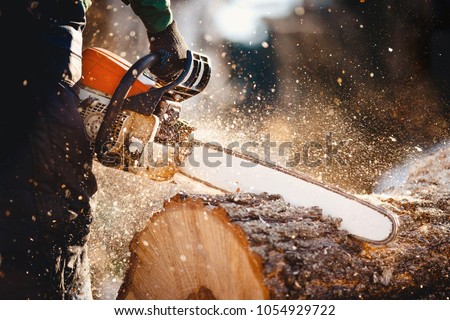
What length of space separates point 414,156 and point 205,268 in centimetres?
395

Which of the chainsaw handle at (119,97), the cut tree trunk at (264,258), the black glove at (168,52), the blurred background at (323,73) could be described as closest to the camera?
the cut tree trunk at (264,258)

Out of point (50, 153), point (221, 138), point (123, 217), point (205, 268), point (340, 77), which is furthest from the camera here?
point (340, 77)

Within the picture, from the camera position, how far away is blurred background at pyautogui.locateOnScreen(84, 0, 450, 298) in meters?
4.40

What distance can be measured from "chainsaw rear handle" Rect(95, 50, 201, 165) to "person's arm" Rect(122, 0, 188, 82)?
0.20 ft

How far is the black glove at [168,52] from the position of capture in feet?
4.66

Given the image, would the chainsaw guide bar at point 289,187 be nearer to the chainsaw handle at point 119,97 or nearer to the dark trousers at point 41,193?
the chainsaw handle at point 119,97

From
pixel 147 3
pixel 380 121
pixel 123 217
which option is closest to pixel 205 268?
pixel 147 3

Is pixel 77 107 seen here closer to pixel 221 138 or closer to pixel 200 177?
pixel 200 177

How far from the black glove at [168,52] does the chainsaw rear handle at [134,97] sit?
48 millimetres

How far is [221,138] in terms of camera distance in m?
4.38

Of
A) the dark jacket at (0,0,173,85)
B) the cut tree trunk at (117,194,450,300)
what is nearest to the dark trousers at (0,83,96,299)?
the dark jacket at (0,0,173,85)

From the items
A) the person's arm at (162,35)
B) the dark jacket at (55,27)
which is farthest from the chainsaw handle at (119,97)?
the dark jacket at (55,27)

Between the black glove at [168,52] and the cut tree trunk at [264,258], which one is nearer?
the cut tree trunk at [264,258]

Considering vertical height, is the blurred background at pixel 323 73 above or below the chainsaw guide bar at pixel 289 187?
above
